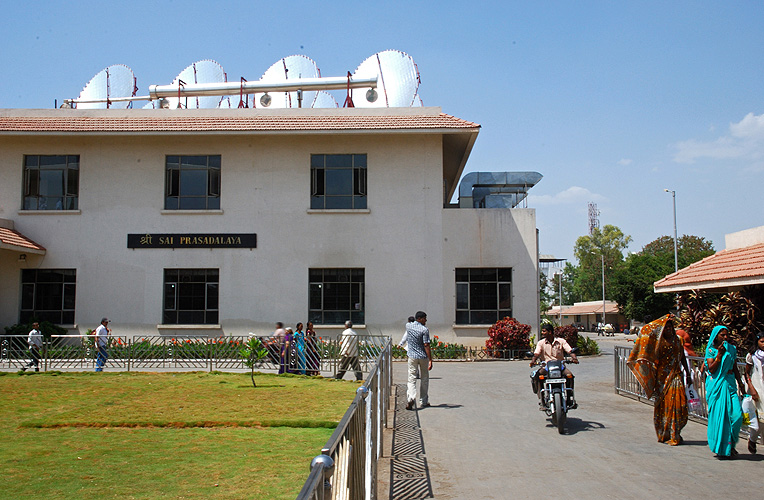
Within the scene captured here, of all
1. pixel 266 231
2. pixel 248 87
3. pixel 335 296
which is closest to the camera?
pixel 335 296

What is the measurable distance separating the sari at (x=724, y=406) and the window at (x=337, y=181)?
1864 cm

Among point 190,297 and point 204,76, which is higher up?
point 204,76

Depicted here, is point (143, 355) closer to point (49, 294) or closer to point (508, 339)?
point (49, 294)

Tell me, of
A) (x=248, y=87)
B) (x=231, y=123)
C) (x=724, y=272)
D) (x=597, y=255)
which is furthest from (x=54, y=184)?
(x=597, y=255)

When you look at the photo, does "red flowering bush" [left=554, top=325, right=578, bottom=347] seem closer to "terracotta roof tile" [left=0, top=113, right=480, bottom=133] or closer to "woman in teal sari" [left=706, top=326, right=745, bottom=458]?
"terracotta roof tile" [left=0, top=113, right=480, bottom=133]

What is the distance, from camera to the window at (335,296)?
25266mm

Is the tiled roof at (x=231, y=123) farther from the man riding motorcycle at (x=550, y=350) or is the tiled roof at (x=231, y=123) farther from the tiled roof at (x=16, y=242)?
the man riding motorcycle at (x=550, y=350)

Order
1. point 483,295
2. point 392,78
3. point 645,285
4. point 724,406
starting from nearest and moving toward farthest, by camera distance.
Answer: point 724,406 → point 483,295 → point 392,78 → point 645,285

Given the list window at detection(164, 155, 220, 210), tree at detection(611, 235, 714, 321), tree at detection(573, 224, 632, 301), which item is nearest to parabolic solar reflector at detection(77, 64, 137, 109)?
window at detection(164, 155, 220, 210)

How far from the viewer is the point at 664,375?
8867 mm

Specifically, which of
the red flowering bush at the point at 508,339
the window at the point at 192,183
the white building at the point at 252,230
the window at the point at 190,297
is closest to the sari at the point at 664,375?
the red flowering bush at the point at 508,339

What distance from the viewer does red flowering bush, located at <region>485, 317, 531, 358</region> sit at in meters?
24.2

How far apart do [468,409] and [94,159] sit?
20294 mm

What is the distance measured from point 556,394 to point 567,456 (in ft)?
5.79
